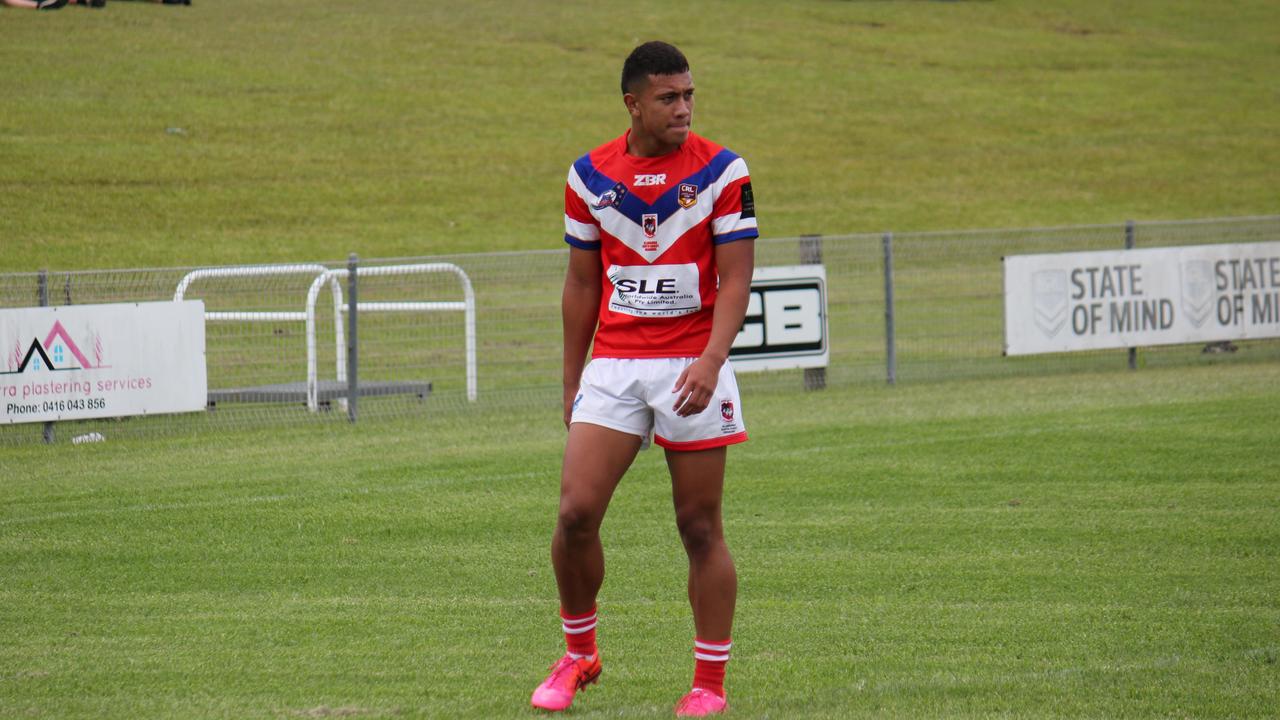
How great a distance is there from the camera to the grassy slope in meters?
28.9

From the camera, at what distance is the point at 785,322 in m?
15.3

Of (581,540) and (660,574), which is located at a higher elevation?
(581,540)

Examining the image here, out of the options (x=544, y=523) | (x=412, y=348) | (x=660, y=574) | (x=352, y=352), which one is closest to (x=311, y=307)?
(x=352, y=352)

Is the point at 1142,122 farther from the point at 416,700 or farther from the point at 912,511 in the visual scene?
the point at 416,700

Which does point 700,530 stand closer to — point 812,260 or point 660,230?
point 660,230

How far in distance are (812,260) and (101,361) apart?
7191 millimetres

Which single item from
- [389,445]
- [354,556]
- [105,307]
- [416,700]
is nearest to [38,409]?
[105,307]

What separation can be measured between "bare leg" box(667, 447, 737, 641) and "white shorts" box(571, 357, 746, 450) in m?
0.06

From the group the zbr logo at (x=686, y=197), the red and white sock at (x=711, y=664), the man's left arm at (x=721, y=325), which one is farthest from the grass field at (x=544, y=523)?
the zbr logo at (x=686, y=197)

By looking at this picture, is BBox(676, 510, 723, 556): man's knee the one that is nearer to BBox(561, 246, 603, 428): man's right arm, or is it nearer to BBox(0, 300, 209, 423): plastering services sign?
BBox(561, 246, 603, 428): man's right arm

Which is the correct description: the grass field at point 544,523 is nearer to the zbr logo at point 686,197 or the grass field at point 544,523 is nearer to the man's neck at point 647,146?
the zbr logo at point 686,197

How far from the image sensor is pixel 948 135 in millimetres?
38531

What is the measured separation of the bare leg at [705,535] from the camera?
496cm

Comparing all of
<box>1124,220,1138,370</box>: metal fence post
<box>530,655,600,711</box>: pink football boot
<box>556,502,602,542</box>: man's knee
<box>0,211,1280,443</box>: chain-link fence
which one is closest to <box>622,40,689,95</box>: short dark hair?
<box>556,502,602,542</box>: man's knee
